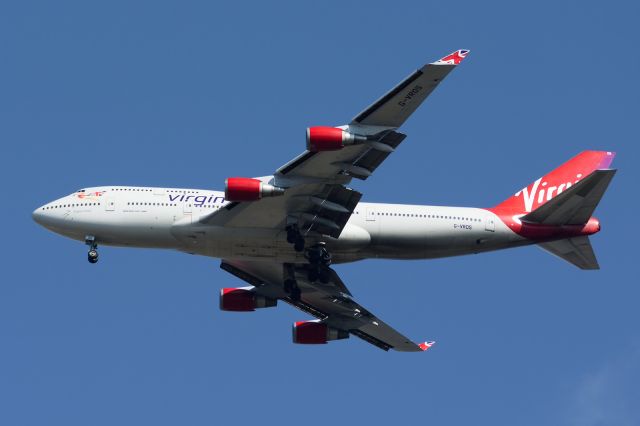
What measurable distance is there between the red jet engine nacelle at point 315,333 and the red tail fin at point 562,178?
14.3 m

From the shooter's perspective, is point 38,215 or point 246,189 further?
point 38,215

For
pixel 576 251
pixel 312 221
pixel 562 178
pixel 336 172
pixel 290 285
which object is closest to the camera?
pixel 336 172

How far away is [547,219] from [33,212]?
93.5 ft

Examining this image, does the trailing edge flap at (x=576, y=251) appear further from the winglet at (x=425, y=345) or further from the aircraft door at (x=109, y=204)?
the aircraft door at (x=109, y=204)

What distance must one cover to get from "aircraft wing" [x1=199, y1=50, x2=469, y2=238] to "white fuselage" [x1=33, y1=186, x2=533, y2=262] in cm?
88

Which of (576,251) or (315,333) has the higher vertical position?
(576,251)

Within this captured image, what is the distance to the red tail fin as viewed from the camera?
73.1m

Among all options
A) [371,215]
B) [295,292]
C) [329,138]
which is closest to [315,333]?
[295,292]

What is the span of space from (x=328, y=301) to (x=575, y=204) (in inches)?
664

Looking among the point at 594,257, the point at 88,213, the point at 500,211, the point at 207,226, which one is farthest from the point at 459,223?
the point at 88,213

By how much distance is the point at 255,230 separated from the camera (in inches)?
2662

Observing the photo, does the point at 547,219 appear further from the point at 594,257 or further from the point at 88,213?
the point at 88,213

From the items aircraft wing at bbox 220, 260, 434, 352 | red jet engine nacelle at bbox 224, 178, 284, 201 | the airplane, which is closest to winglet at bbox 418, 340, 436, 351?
aircraft wing at bbox 220, 260, 434, 352

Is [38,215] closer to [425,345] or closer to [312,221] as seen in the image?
[312,221]
